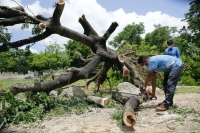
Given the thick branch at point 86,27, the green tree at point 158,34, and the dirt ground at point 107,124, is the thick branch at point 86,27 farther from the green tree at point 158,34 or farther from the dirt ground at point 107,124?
the green tree at point 158,34

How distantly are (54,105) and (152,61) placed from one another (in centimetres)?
292

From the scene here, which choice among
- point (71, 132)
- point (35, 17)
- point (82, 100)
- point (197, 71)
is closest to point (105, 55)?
point (82, 100)

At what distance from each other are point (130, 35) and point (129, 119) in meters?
45.2

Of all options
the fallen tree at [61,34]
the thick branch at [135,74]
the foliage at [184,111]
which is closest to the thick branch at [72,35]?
the fallen tree at [61,34]

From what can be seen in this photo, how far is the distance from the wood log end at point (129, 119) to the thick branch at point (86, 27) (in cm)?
469

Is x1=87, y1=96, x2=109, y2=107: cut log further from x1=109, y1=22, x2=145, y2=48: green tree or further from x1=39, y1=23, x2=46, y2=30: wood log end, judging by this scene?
x1=109, y1=22, x2=145, y2=48: green tree

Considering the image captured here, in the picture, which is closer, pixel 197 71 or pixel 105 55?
pixel 105 55

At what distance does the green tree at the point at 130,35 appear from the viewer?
157ft

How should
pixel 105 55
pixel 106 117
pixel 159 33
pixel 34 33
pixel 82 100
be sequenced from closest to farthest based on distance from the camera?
1. pixel 106 117
2. pixel 82 100
3. pixel 34 33
4. pixel 105 55
5. pixel 159 33

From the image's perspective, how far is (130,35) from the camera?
48.2 metres

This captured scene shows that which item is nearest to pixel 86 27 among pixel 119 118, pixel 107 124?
pixel 119 118

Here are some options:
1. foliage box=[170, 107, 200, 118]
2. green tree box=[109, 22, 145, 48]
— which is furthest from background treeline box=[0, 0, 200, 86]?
foliage box=[170, 107, 200, 118]

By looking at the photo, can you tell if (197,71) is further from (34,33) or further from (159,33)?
(159,33)

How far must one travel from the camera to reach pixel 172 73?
16.2 feet
